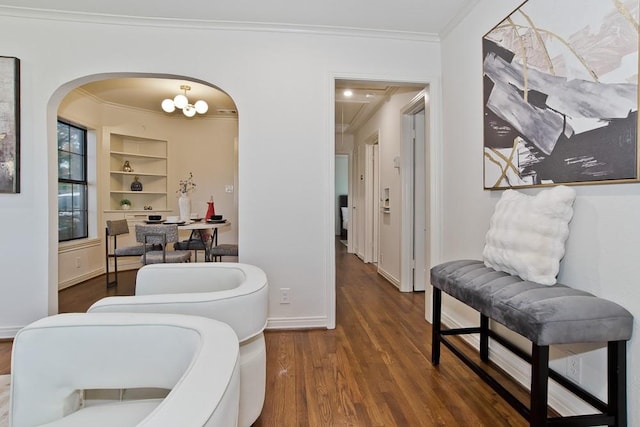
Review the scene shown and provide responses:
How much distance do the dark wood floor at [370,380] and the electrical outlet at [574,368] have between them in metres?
0.34

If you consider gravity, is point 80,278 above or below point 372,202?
below

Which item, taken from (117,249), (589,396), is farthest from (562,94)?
(117,249)

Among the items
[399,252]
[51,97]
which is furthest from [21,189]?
[399,252]

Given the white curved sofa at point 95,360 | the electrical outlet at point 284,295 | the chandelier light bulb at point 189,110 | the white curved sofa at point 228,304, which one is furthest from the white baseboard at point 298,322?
the chandelier light bulb at point 189,110

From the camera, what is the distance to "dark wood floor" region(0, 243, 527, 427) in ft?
5.60

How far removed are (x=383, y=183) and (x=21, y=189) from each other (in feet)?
13.3

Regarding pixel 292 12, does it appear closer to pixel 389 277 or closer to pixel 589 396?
pixel 589 396

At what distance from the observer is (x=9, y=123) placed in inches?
101

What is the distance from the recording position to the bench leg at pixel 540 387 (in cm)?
127

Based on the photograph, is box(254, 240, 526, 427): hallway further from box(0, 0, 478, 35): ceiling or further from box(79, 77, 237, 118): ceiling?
box(79, 77, 237, 118): ceiling

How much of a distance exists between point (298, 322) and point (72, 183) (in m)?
3.66

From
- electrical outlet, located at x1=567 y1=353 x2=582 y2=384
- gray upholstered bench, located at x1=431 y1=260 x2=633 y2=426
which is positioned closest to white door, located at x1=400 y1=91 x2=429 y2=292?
electrical outlet, located at x1=567 y1=353 x2=582 y2=384

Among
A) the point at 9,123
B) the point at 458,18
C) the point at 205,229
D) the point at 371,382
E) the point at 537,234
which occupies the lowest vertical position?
the point at 371,382

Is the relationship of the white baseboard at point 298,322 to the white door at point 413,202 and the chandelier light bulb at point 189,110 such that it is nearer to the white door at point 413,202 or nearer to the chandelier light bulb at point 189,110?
the white door at point 413,202
